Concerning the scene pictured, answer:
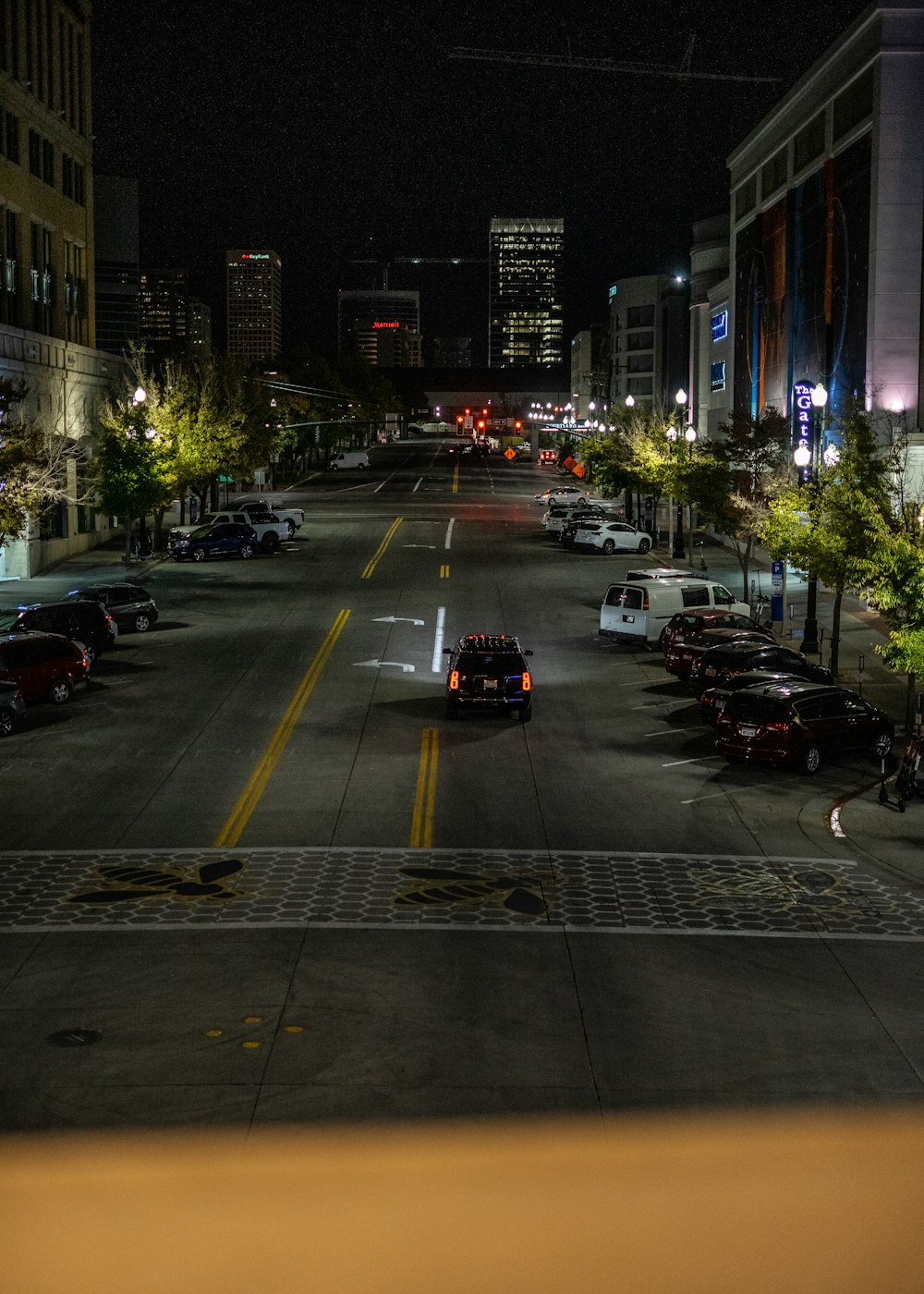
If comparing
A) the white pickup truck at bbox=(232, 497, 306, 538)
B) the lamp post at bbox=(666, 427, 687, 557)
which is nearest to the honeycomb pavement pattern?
the lamp post at bbox=(666, 427, 687, 557)

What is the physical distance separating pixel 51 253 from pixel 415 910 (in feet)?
162

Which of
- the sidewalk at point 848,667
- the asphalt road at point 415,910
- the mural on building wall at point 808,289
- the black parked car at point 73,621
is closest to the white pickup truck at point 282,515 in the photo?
the sidewalk at point 848,667

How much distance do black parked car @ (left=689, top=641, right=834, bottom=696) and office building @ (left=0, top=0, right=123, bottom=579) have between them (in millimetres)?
26535

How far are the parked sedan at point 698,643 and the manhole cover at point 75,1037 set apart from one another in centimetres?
2220

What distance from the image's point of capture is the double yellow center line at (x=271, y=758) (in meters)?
21.2

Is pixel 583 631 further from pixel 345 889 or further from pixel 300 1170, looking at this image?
pixel 300 1170

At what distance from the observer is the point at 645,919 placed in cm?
1692

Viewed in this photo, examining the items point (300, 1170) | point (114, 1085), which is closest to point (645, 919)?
point (114, 1085)

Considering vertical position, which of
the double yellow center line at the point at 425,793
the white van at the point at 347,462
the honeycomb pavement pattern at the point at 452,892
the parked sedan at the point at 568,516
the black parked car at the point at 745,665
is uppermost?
the white van at the point at 347,462

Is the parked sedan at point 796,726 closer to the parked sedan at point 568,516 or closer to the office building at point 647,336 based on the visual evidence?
the parked sedan at point 568,516

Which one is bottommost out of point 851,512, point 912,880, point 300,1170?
point 912,880

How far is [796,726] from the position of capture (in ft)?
82.9

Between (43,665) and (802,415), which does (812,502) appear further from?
(43,665)

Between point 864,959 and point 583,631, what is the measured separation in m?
26.4
